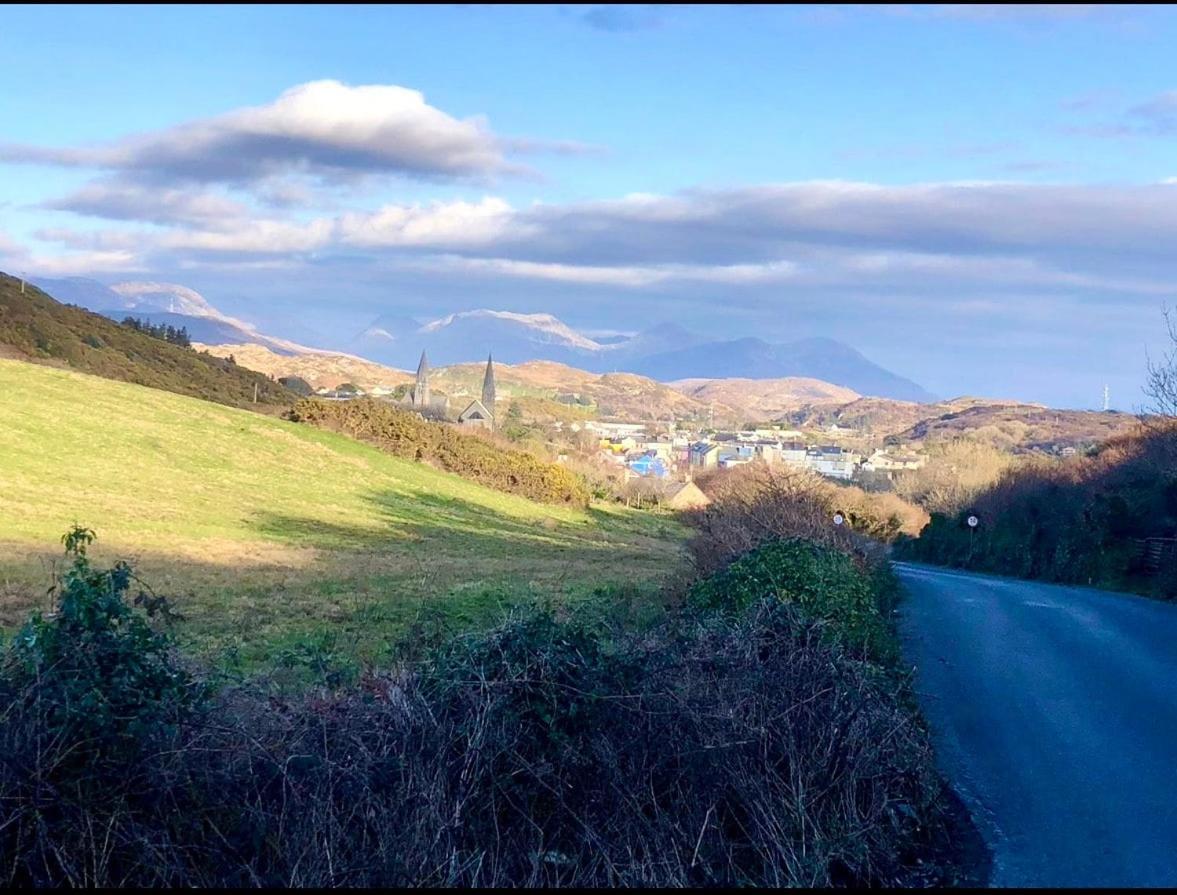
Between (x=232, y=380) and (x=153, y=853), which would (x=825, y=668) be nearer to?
(x=153, y=853)

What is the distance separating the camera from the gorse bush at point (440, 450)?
45250 millimetres

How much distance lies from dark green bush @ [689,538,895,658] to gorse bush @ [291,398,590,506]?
34.8 meters

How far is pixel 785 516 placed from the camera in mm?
15047

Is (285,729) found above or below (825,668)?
below

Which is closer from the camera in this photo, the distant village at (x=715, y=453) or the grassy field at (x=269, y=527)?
the grassy field at (x=269, y=527)

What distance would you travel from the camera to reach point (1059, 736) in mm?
8891

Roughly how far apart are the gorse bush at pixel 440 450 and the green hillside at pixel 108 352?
7.78m

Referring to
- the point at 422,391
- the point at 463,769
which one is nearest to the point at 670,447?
the point at 422,391

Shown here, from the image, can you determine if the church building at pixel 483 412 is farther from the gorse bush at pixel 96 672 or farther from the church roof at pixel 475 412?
the gorse bush at pixel 96 672

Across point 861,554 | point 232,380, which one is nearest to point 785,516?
point 861,554

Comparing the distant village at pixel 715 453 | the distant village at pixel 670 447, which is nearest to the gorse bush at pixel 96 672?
the distant village at pixel 670 447

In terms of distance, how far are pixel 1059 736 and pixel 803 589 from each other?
7.54ft

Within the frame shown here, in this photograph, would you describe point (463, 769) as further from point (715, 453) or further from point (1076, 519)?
point (715, 453)

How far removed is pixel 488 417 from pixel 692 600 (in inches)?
2812
